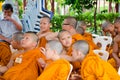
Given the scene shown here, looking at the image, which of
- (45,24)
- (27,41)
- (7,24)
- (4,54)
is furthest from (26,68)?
(7,24)

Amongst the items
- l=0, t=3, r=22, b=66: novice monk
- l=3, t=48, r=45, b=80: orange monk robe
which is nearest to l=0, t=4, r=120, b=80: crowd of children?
l=3, t=48, r=45, b=80: orange monk robe

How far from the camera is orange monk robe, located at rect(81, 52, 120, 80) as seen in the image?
12.0 feet

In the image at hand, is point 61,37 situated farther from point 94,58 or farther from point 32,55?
point 94,58

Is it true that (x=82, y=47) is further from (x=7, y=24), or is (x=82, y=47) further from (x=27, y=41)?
(x=7, y=24)

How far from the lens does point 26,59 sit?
180 inches

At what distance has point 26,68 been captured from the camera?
450 cm

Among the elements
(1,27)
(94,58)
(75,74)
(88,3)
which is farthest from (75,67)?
(88,3)

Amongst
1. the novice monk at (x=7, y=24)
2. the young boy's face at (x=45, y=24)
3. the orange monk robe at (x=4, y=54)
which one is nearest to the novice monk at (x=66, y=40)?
the young boy's face at (x=45, y=24)

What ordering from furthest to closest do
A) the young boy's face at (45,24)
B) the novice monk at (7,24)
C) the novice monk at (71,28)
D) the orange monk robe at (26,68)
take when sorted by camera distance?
the novice monk at (7,24) < the young boy's face at (45,24) < the novice monk at (71,28) < the orange monk robe at (26,68)

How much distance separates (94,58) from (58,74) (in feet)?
1.33

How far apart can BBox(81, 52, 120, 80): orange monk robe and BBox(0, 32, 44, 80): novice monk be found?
926mm

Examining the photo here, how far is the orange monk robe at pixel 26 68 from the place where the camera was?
448 centimetres

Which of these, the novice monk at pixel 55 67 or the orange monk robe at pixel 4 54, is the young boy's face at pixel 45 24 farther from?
the novice monk at pixel 55 67

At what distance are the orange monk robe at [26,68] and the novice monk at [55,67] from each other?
0.56 metres
